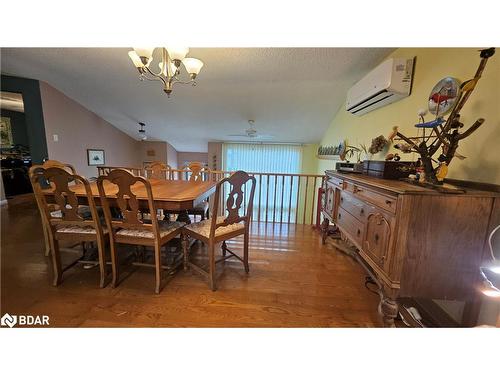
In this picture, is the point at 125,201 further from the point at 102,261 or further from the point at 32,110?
the point at 32,110

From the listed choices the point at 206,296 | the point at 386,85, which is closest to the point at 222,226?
the point at 206,296

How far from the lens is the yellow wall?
1094mm

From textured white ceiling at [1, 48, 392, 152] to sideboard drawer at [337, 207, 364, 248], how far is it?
6.11 ft

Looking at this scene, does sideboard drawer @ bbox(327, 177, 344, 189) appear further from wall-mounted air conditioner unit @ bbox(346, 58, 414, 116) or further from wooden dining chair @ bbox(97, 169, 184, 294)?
wooden dining chair @ bbox(97, 169, 184, 294)

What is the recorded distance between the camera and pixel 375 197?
1276mm

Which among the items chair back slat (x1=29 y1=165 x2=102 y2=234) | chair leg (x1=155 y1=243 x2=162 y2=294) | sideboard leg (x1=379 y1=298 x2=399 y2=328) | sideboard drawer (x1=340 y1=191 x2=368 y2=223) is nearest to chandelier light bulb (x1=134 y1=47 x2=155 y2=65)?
chair back slat (x1=29 y1=165 x2=102 y2=234)

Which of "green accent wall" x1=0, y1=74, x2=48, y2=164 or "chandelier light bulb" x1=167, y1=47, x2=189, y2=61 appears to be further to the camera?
"green accent wall" x1=0, y1=74, x2=48, y2=164

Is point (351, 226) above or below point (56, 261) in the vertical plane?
above

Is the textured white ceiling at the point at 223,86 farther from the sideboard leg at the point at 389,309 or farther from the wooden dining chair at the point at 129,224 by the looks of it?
the sideboard leg at the point at 389,309

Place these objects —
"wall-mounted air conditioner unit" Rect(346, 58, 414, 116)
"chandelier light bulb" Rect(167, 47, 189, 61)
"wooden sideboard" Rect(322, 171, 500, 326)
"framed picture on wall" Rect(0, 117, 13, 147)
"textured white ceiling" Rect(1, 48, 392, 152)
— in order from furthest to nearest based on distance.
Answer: "framed picture on wall" Rect(0, 117, 13, 147), "textured white ceiling" Rect(1, 48, 392, 152), "wall-mounted air conditioner unit" Rect(346, 58, 414, 116), "chandelier light bulb" Rect(167, 47, 189, 61), "wooden sideboard" Rect(322, 171, 500, 326)

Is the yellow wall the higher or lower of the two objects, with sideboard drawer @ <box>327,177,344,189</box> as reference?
higher

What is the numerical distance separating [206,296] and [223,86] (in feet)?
10.2
